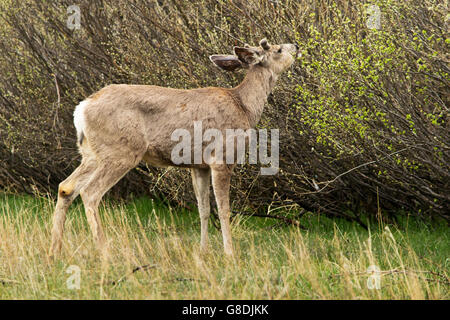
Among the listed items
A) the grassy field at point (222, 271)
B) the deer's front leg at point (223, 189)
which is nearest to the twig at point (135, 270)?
the grassy field at point (222, 271)

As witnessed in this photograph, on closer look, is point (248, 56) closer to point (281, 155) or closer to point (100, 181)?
point (281, 155)

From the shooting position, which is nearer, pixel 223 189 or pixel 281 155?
pixel 223 189

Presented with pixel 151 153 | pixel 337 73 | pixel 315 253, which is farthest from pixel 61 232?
pixel 337 73

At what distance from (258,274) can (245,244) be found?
62.9 inches

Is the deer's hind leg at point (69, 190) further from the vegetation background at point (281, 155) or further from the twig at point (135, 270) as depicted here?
the twig at point (135, 270)

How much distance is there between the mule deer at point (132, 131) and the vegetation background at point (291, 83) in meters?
0.71

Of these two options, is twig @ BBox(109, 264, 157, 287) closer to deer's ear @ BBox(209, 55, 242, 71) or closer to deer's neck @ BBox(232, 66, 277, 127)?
deer's neck @ BBox(232, 66, 277, 127)

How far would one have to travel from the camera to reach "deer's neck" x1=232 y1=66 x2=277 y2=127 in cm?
613

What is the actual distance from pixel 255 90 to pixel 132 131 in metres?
1.19

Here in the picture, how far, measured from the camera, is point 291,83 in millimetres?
6918

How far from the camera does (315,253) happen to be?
5.71 meters

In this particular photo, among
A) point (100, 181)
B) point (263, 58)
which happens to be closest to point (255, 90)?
point (263, 58)

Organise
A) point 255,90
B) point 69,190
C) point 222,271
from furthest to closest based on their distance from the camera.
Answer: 1. point 255,90
2. point 69,190
3. point 222,271

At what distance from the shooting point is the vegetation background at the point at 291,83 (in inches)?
226
